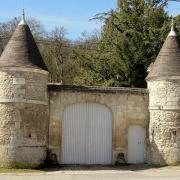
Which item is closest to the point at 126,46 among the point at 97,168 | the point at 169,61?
the point at 169,61

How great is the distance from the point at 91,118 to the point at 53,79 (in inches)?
691

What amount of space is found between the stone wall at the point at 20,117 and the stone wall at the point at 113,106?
155cm

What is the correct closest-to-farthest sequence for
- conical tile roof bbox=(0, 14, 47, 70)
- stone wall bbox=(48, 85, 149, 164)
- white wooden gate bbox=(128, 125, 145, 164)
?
conical tile roof bbox=(0, 14, 47, 70) < stone wall bbox=(48, 85, 149, 164) < white wooden gate bbox=(128, 125, 145, 164)

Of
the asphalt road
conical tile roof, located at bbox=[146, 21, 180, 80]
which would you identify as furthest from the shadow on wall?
conical tile roof, located at bbox=[146, 21, 180, 80]

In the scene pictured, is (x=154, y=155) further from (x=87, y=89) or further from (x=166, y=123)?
(x=87, y=89)

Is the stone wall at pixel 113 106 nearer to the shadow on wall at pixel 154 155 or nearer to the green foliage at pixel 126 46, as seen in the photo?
the shadow on wall at pixel 154 155

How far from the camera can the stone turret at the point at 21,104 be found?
22031mm

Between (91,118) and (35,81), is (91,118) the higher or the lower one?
the lower one

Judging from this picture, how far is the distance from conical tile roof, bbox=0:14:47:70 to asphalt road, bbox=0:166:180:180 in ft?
15.7

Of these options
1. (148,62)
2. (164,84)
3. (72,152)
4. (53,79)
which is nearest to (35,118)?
(72,152)

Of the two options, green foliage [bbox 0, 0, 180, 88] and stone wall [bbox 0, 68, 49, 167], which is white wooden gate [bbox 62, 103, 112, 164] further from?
green foliage [bbox 0, 0, 180, 88]

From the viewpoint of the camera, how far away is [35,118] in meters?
22.6

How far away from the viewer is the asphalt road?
64.3 feet

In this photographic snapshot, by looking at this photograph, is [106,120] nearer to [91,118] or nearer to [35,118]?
[91,118]
